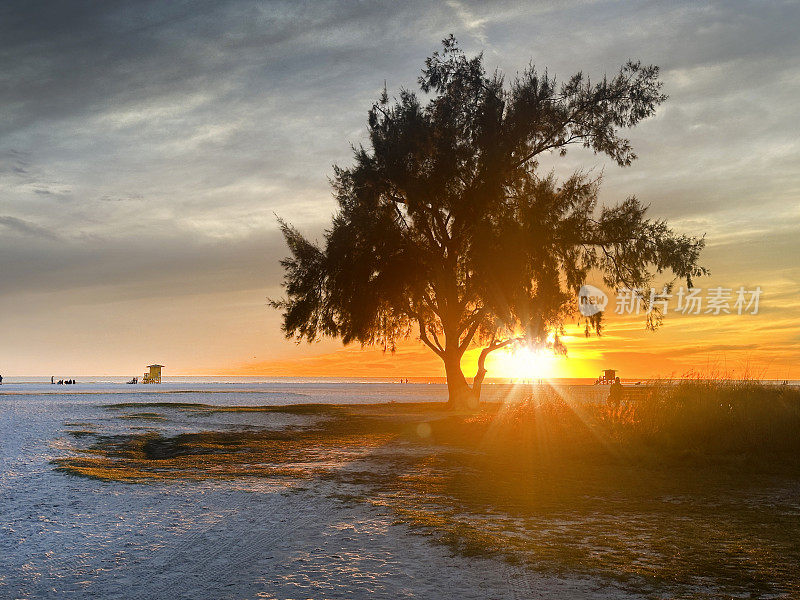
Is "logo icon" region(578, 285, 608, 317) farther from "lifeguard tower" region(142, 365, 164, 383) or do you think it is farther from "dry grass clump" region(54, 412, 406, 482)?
"lifeguard tower" region(142, 365, 164, 383)

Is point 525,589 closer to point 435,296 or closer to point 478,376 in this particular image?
point 435,296

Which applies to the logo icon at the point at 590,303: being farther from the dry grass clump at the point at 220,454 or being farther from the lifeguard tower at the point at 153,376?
the lifeguard tower at the point at 153,376

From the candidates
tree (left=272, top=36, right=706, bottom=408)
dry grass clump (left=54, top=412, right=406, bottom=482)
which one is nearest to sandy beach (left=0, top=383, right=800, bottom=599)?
dry grass clump (left=54, top=412, right=406, bottom=482)

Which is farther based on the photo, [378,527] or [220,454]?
[220,454]

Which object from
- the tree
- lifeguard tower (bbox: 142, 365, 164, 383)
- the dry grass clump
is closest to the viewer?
the dry grass clump

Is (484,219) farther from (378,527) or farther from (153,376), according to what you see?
(153,376)

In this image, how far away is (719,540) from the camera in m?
7.69

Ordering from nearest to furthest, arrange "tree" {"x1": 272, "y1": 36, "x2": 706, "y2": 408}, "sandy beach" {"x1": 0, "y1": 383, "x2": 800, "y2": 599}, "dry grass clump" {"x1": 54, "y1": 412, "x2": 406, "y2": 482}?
"sandy beach" {"x1": 0, "y1": 383, "x2": 800, "y2": 599}, "dry grass clump" {"x1": 54, "y1": 412, "x2": 406, "y2": 482}, "tree" {"x1": 272, "y1": 36, "x2": 706, "y2": 408}

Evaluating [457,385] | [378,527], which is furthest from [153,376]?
[378,527]

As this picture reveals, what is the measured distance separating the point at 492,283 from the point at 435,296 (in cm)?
543

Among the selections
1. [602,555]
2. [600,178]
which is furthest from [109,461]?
[600,178]

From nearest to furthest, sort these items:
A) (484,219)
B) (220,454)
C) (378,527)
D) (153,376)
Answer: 1. (378,527)
2. (220,454)
3. (484,219)
4. (153,376)

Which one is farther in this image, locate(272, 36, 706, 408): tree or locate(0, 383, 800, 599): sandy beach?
locate(272, 36, 706, 408): tree

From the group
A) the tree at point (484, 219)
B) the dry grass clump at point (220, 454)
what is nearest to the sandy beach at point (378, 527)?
the dry grass clump at point (220, 454)
